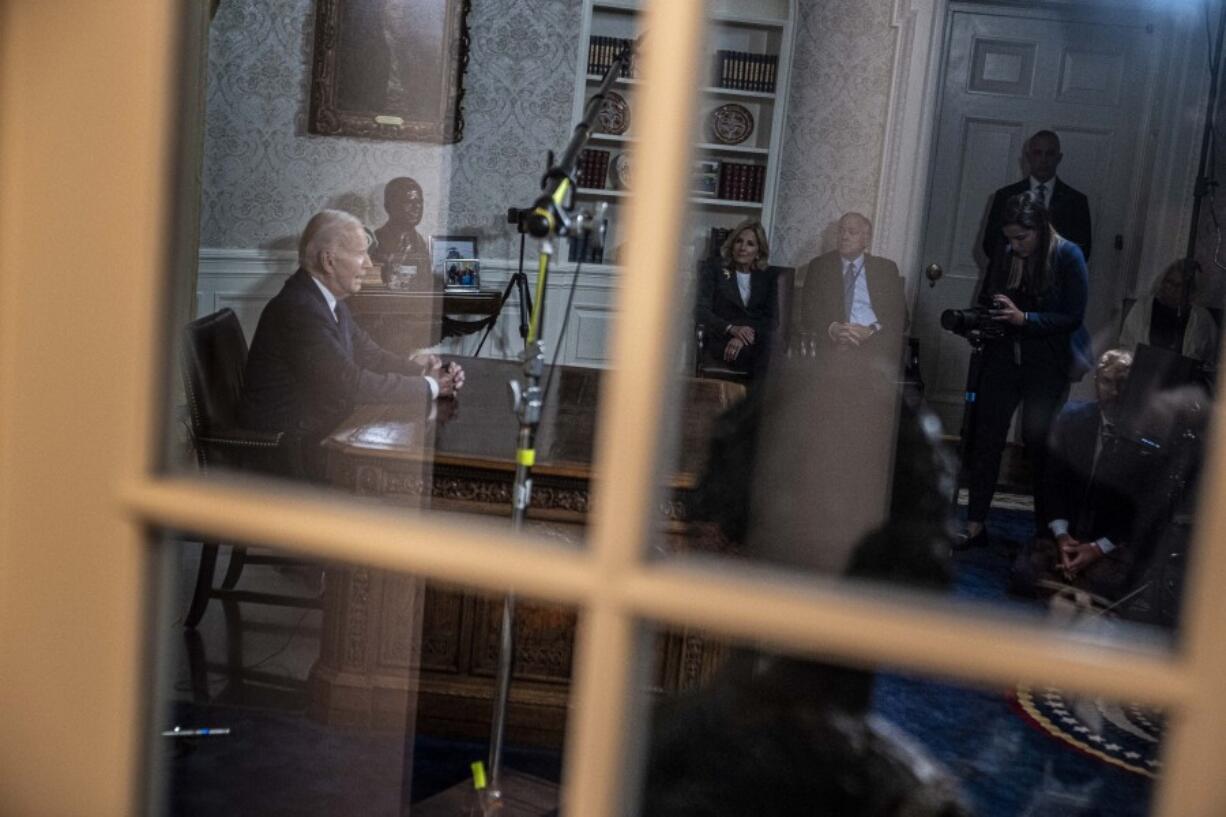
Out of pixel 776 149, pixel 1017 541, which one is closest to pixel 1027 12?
pixel 776 149

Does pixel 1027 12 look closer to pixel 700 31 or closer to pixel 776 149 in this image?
pixel 776 149

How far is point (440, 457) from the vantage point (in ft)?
9.46

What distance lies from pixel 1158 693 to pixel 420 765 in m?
2.46

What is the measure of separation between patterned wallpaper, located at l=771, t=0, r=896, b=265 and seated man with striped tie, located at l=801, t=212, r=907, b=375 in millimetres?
728

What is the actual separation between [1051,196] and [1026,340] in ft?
4.04

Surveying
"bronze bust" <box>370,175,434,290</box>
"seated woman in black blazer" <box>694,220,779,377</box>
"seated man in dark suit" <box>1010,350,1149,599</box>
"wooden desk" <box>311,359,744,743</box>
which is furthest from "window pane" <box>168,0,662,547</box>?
"seated man in dark suit" <box>1010,350,1149,599</box>

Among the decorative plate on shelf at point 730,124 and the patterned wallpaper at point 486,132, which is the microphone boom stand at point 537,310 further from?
the decorative plate on shelf at point 730,124

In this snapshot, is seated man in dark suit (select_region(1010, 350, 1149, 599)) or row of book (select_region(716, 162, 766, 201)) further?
row of book (select_region(716, 162, 766, 201))

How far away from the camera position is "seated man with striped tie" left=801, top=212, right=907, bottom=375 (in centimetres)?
557

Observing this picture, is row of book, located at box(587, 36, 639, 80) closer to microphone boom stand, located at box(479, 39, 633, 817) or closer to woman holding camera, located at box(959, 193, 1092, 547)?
woman holding camera, located at box(959, 193, 1092, 547)

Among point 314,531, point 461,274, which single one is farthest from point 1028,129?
point 314,531

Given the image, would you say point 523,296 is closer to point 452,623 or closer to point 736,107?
point 736,107

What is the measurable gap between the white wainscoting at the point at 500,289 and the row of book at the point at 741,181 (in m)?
0.71

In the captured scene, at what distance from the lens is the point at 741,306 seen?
5.58m
